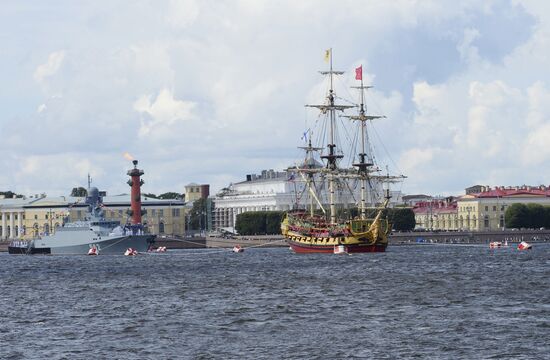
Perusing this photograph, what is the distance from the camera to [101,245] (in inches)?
5153

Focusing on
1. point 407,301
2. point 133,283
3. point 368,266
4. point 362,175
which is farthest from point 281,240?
point 407,301

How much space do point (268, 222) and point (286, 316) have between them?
132166 mm

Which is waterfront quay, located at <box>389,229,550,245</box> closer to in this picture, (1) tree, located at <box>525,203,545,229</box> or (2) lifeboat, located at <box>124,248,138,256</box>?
(1) tree, located at <box>525,203,545,229</box>

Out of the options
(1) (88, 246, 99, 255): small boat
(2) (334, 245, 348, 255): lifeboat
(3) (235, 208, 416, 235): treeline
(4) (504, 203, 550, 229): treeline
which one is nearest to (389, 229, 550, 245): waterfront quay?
(3) (235, 208, 416, 235): treeline

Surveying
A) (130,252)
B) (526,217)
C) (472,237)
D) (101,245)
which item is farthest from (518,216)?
(130,252)

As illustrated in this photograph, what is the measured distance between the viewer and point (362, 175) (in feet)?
369

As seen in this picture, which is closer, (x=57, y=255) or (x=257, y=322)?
(x=257, y=322)

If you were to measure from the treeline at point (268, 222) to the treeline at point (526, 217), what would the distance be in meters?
13.9

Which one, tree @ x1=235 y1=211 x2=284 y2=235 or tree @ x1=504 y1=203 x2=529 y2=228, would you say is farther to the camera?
tree @ x1=504 y1=203 x2=529 y2=228

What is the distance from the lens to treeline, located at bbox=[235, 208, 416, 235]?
174250 mm

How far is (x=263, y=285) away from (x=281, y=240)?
96.9 metres

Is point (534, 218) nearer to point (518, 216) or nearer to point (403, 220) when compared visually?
point (518, 216)

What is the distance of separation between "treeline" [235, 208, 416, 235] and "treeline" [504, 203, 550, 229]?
13890 millimetres

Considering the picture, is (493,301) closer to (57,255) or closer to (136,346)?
(136,346)
